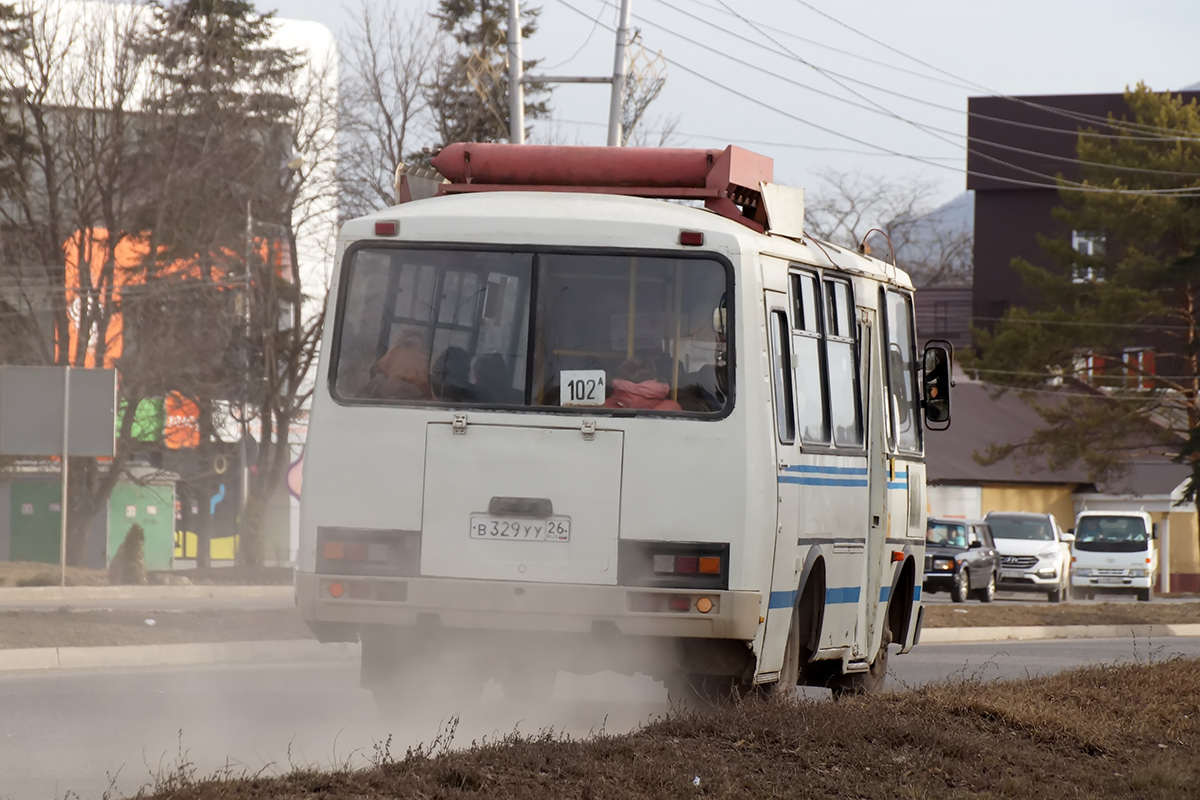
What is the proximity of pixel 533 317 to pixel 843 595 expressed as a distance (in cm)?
287

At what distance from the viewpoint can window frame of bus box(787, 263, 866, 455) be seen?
33.4 feet

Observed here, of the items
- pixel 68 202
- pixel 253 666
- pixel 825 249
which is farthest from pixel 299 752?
pixel 68 202

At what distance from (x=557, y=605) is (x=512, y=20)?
17.3 m

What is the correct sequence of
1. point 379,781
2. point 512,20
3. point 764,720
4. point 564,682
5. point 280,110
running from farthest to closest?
point 280,110, point 512,20, point 564,682, point 764,720, point 379,781

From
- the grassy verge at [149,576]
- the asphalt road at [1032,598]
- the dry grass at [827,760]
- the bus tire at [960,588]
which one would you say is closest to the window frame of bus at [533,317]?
the dry grass at [827,760]

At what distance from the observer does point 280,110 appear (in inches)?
1416

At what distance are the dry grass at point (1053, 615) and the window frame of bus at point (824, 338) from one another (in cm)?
1333

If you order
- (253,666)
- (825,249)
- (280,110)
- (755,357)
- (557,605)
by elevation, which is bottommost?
(253,666)

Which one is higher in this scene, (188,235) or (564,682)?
(188,235)

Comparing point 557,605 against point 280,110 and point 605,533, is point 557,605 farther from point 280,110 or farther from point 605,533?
point 280,110

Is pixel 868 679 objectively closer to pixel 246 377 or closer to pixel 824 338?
pixel 824 338

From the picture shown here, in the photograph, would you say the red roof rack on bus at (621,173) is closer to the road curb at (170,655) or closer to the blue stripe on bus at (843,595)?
the blue stripe on bus at (843,595)

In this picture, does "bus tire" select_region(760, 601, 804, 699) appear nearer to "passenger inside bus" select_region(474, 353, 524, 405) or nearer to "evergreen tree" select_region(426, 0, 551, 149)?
"passenger inside bus" select_region(474, 353, 524, 405)

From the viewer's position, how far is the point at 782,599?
31.6 ft
